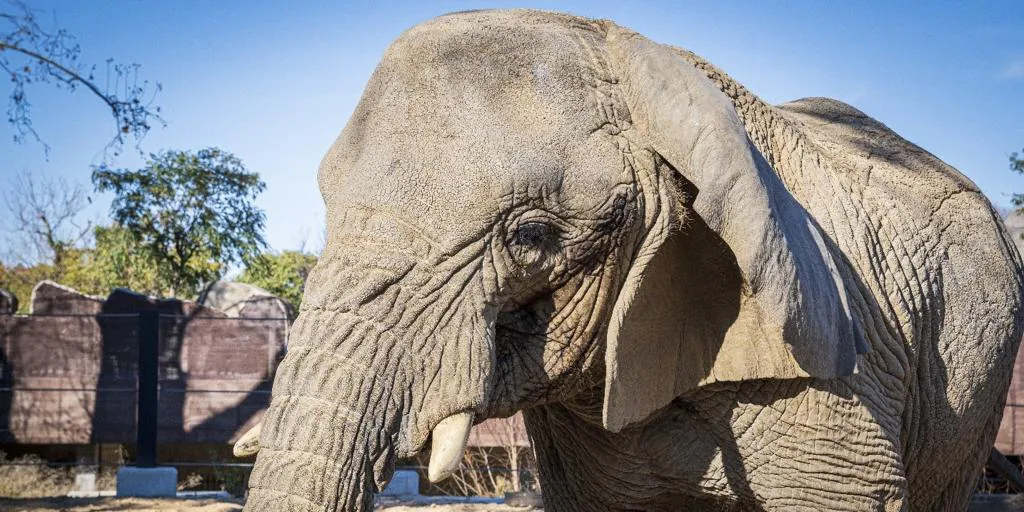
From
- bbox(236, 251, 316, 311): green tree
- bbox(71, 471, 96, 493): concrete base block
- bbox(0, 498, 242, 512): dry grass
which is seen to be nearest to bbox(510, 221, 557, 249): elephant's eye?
bbox(0, 498, 242, 512): dry grass

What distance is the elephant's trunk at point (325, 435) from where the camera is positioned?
7.02 feet

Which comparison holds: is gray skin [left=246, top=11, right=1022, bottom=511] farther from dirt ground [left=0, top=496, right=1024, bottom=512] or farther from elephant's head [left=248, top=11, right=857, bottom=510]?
dirt ground [left=0, top=496, right=1024, bottom=512]

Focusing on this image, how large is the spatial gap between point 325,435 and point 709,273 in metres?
1.22

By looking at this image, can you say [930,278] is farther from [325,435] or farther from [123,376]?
[123,376]

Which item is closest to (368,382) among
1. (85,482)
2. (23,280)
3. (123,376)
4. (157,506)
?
(157,506)

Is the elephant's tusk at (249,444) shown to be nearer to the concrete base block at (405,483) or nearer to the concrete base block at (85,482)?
the concrete base block at (405,483)

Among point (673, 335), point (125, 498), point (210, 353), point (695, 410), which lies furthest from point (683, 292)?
point (210, 353)

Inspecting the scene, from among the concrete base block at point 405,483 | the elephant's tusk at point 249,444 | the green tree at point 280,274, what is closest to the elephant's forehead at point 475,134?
the elephant's tusk at point 249,444

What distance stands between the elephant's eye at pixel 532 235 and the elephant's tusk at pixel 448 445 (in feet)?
1.46

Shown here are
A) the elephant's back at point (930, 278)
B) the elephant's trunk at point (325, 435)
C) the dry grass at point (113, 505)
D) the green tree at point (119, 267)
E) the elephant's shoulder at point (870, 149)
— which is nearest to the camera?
the elephant's trunk at point (325, 435)

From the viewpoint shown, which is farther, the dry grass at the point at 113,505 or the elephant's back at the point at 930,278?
the dry grass at the point at 113,505

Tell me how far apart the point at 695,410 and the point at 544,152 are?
101 centimetres

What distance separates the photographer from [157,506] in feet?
30.0

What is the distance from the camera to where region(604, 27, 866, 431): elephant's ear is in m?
2.48
